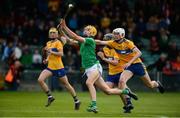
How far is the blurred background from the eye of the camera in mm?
34844

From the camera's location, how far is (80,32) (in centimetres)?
3634

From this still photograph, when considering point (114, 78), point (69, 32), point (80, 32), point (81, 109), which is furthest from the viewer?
point (80, 32)

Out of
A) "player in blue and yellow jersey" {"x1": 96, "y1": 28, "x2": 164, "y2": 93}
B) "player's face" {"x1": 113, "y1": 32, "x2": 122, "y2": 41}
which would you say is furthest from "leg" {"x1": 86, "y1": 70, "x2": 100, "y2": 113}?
"player's face" {"x1": 113, "y1": 32, "x2": 122, "y2": 41}

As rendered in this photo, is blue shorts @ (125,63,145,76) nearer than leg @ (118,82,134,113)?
No

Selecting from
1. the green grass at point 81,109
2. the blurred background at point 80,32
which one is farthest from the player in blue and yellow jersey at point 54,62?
the blurred background at point 80,32

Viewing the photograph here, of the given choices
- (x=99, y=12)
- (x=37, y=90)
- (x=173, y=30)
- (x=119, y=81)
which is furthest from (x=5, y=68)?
(x=119, y=81)

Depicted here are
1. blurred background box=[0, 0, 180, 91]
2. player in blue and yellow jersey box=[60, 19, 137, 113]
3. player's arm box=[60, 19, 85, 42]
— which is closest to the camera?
player's arm box=[60, 19, 85, 42]

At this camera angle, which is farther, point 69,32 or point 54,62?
point 54,62

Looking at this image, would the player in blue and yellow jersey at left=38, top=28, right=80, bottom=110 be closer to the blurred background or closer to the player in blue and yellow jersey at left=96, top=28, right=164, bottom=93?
the player in blue and yellow jersey at left=96, top=28, right=164, bottom=93

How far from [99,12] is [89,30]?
1746cm

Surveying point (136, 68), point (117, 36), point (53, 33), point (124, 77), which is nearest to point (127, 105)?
point (124, 77)

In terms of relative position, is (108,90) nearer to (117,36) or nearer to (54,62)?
(117,36)

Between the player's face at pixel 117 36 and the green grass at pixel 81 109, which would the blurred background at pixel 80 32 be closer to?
the green grass at pixel 81 109

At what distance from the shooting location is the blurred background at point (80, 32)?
114 feet
